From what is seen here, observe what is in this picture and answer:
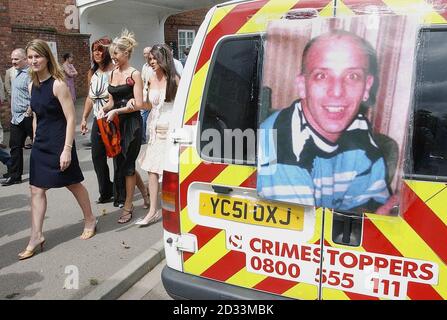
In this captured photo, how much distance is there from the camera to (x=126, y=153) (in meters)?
4.53

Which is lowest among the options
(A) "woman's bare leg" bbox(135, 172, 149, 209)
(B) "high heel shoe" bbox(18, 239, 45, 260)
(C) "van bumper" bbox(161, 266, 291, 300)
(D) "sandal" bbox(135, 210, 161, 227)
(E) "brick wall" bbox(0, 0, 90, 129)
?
(B) "high heel shoe" bbox(18, 239, 45, 260)

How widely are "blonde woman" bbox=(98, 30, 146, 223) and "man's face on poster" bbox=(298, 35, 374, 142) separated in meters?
2.77

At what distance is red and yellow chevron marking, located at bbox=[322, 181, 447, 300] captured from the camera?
72.4 inches

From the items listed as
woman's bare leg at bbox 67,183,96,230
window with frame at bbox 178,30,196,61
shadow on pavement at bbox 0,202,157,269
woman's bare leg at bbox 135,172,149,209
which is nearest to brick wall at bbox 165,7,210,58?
window with frame at bbox 178,30,196,61

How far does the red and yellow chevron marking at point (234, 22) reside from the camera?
2055 mm

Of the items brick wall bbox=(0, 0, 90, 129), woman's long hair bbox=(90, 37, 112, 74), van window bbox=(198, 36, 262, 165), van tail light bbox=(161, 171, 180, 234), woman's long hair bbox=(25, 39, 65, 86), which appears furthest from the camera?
brick wall bbox=(0, 0, 90, 129)

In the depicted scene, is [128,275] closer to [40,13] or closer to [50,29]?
[50,29]

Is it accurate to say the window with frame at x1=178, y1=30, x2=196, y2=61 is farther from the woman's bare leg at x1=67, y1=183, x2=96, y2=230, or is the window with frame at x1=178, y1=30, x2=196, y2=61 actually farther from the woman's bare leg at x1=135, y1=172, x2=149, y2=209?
the woman's bare leg at x1=67, y1=183, x2=96, y2=230

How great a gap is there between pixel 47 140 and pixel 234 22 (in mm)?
2213

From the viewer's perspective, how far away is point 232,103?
2.25 m

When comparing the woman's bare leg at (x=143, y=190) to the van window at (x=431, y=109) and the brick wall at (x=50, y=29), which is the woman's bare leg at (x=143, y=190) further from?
the brick wall at (x=50, y=29)

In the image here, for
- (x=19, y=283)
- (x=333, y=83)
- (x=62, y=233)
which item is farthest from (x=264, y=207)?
(x=62, y=233)

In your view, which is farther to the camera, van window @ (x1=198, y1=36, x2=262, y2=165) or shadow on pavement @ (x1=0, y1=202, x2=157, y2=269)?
shadow on pavement @ (x1=0, y1=202, x2=157, y2=269)
